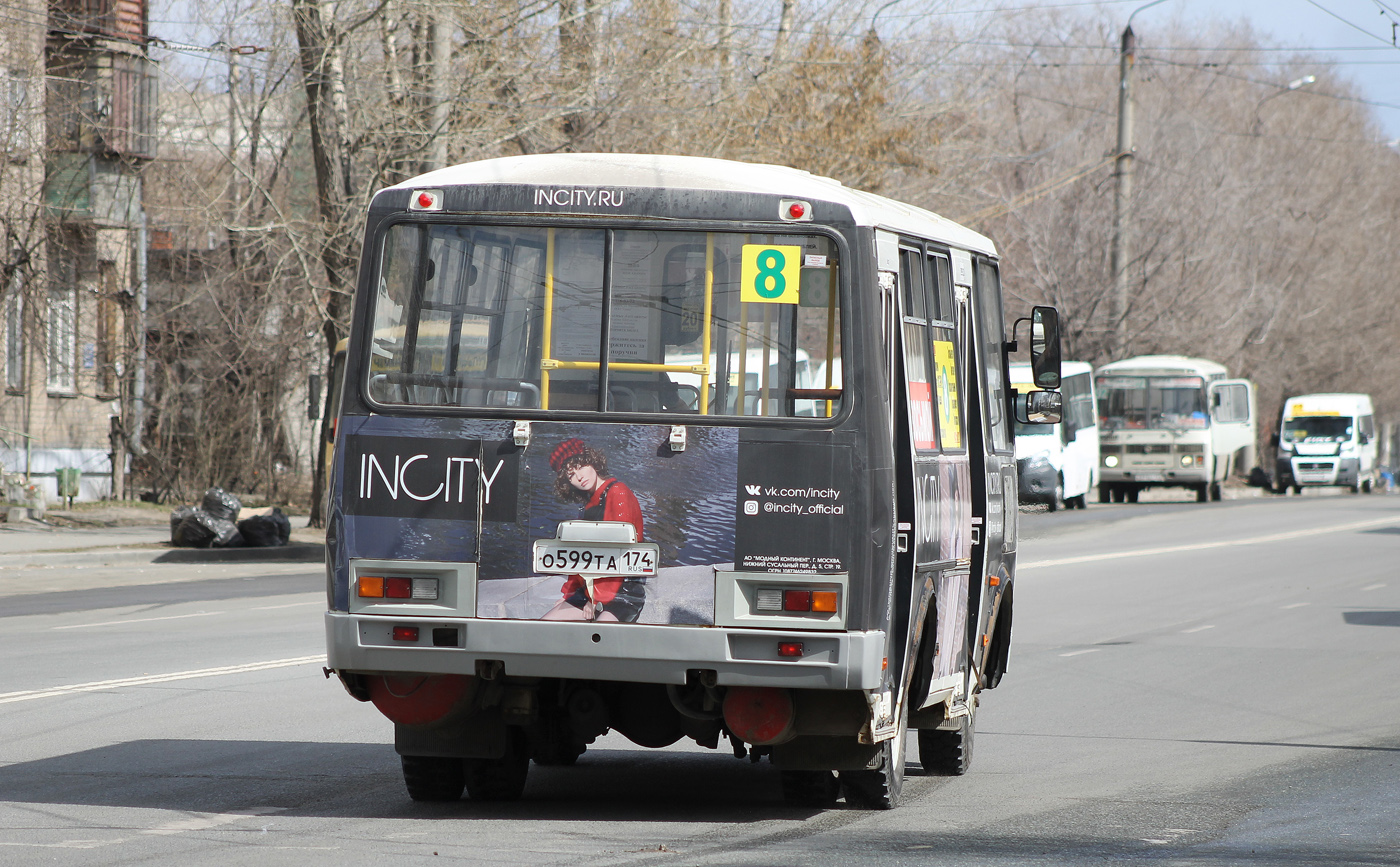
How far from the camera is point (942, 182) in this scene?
112 ft

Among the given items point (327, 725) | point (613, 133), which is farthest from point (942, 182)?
point (327, 725)

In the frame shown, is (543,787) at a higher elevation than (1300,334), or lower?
lower

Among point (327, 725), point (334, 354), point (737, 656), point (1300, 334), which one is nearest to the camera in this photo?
point (737, 656)

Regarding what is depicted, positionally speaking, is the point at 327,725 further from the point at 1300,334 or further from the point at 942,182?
the point at 1300,334

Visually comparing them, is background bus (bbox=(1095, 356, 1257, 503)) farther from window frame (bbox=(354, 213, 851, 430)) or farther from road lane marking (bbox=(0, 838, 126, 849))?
road lane marking (bbox=(0, 838, 126, 849))

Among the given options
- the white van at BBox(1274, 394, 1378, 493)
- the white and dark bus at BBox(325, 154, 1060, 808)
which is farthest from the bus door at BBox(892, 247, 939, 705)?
the white van at BBox(1274, 394, 1378, 493)

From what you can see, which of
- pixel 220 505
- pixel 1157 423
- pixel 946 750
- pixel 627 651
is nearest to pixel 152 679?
pixel 946 750

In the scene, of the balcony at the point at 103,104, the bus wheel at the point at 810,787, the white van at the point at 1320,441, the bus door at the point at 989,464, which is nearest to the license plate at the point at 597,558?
the bus wheel at the point at 810,787

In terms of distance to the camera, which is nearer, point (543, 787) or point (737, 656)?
point (737, 656)

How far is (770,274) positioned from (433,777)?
259 centimetres

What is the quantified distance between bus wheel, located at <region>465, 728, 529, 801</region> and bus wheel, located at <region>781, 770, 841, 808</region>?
3.82ft

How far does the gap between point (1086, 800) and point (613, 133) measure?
Result: 743 inches

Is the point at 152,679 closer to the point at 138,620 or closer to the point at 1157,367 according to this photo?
the point at 138,620

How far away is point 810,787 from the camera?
24.6 ft
